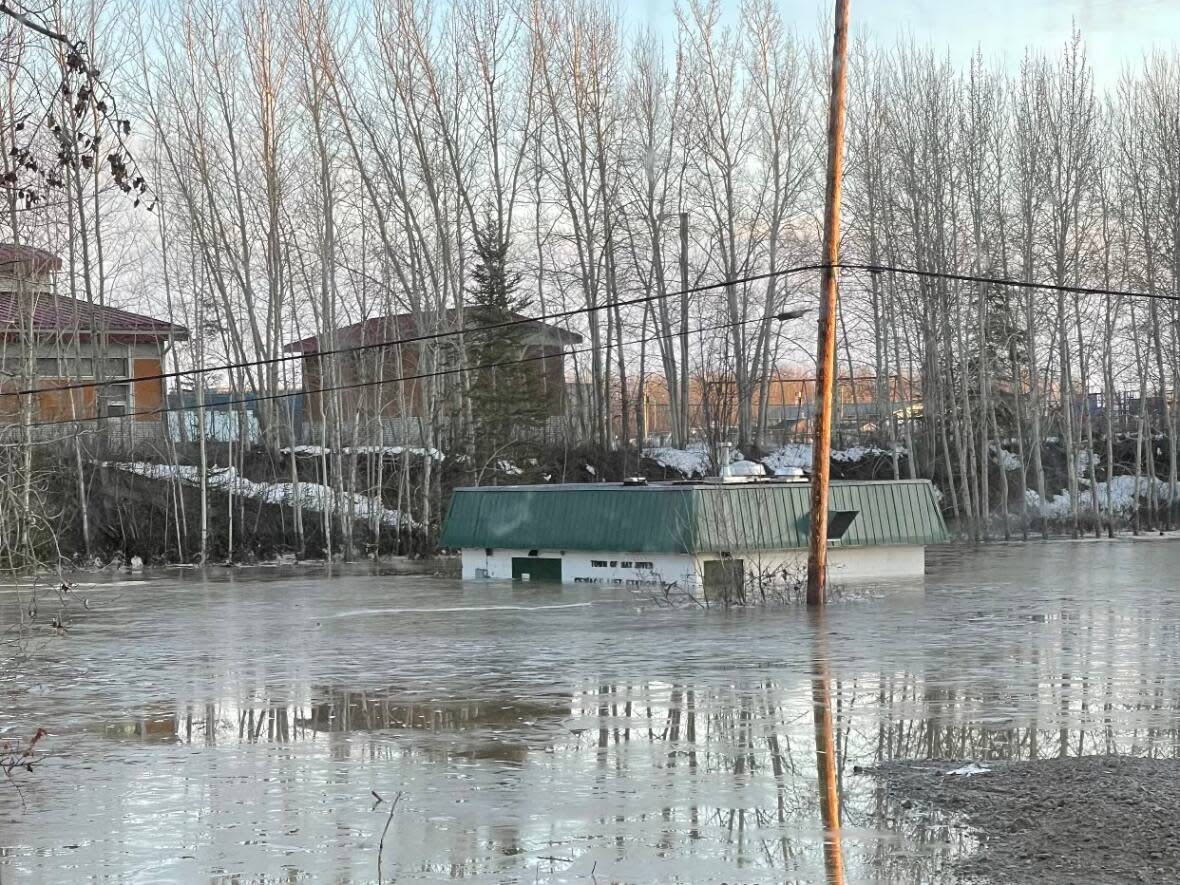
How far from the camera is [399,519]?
44.6 meters

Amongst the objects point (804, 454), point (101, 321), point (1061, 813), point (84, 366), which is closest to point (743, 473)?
point (804, 454)

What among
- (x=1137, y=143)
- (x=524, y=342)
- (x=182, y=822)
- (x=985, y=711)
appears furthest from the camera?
(x=1137, y=143)

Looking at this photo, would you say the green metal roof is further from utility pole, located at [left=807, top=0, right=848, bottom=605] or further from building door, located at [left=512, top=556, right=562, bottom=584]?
utility pole, located at [left=807, top=0, right=848, bottom=605]

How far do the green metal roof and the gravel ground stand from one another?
56.1ft

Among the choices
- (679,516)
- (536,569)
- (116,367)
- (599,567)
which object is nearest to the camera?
(679,516)

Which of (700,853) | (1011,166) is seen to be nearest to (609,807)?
(700,853)

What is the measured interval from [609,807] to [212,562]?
33.9 m

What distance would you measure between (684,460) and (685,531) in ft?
74.6

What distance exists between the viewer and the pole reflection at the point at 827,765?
28.2 ft

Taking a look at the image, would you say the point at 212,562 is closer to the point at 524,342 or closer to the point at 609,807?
the point at 524,342

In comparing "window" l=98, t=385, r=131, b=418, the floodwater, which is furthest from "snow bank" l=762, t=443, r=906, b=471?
the floodwater

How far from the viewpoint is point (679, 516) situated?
28.9 meters

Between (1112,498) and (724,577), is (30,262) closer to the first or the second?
(724,577)

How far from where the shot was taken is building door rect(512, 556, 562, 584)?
32.7 m
